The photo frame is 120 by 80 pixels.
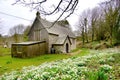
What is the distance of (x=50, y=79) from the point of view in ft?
22.6

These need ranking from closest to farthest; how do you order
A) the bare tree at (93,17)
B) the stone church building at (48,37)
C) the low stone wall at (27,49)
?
the low stone wall at (27,49), the stone church building at (48,37), the bare tree at (93,17)

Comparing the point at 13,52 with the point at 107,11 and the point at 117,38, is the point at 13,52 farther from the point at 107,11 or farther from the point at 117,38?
the point at 107,11

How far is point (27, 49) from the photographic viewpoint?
87.9 ft

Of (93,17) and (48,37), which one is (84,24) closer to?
(93,17)

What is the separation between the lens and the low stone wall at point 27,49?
26688 millimetres

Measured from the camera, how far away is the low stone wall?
26688 millimetres

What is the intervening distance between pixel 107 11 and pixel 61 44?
15.6 metres

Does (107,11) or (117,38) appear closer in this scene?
(117,38)

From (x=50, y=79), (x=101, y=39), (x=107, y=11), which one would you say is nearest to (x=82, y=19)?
(x=101, y=39)

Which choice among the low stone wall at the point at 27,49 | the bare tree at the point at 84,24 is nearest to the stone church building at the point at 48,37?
the low stone wall at the point at 27,49

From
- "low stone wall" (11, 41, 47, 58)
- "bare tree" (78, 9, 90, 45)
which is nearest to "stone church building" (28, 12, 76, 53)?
"low stone wall" (11, 41, 47, 58)

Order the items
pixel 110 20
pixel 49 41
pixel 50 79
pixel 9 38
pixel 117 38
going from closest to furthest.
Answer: pixel 50 79 → pixel 49 41 → pixel 117 38 → pixel 110 20 → pixel 9 38

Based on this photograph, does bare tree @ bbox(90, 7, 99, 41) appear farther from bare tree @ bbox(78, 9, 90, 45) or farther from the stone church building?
the stone church building

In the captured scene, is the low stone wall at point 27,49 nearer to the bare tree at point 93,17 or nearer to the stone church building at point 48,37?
the stone church building at point 48,37
